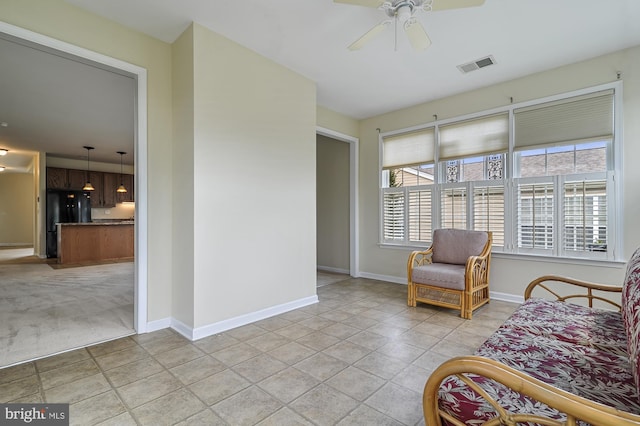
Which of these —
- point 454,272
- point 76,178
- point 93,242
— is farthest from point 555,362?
point 76,178

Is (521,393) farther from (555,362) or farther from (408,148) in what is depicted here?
(408,148)

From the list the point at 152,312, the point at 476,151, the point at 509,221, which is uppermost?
the point at 476,151

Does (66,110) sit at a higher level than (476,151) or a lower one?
higher

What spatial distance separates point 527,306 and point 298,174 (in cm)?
266

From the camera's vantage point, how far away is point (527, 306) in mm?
2109

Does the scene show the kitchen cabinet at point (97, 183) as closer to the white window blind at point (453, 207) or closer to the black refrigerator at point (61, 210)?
the black refrigerator at point (61, 210)

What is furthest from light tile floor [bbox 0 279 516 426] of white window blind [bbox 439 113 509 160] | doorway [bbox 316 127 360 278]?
doorway [bbox 316 127 360 278]

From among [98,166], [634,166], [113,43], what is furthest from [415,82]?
[98,166]

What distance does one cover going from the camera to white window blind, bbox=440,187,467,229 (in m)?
4.24

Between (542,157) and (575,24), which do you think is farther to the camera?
(542,157)

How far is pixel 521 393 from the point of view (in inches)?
35.6

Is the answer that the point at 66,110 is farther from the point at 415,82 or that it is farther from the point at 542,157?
the point at 542,157

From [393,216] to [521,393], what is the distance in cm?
420

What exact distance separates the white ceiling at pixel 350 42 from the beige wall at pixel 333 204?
3.89 feet
